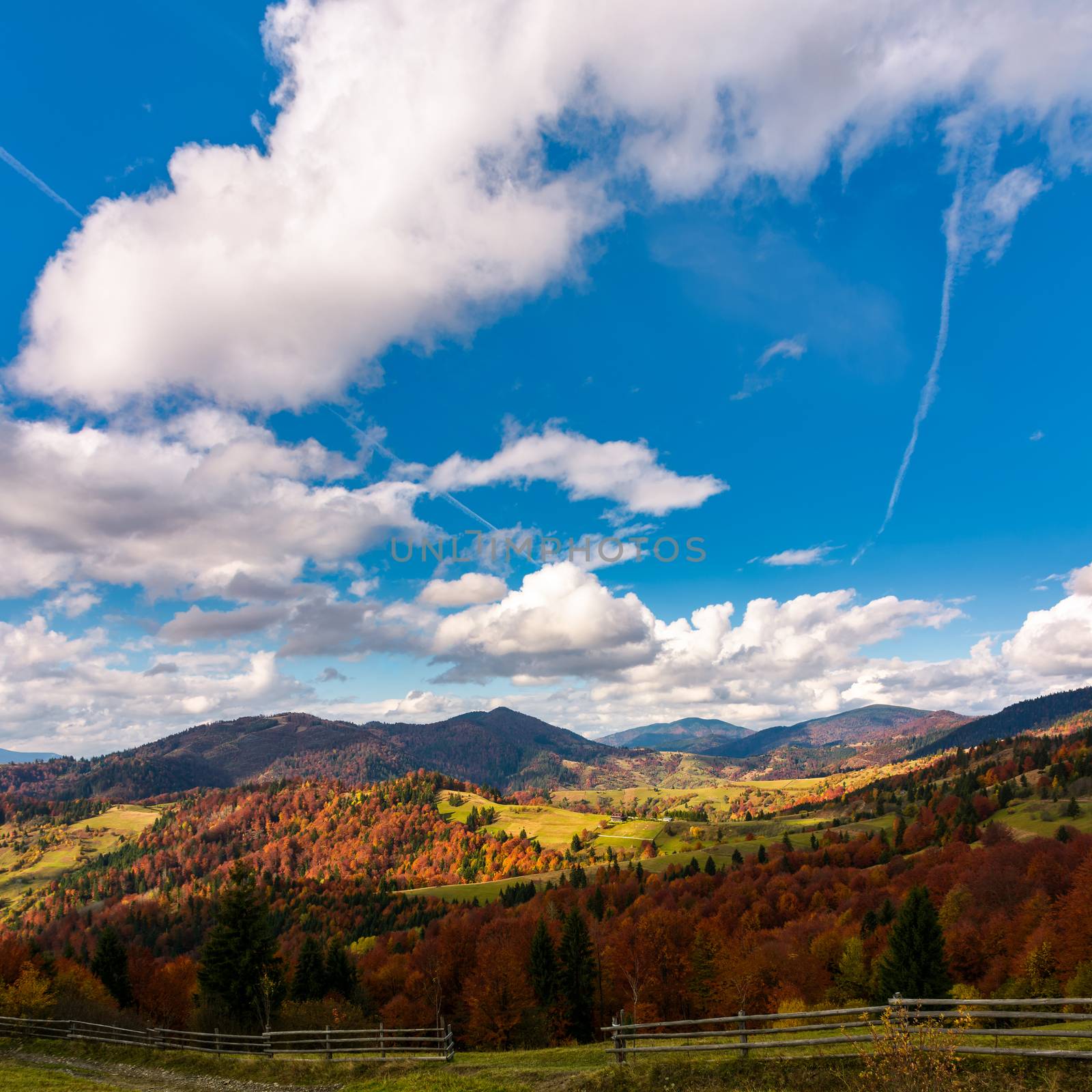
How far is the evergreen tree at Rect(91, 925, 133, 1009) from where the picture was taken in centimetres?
7688

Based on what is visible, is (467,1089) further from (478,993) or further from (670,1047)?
(478,993)

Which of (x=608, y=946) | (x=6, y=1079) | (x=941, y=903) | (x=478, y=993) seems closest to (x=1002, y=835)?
(x=941, y=903)

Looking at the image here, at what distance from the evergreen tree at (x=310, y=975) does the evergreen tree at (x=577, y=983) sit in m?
30.8

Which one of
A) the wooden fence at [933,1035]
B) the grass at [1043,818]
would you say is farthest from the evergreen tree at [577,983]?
the grass at [1043,818]

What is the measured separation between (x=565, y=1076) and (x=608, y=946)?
Result: 253 feet

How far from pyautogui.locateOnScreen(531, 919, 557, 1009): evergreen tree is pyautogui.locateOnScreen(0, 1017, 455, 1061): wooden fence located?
31732 millimetres

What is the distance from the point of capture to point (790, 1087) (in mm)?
19281

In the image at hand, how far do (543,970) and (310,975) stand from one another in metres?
29.7

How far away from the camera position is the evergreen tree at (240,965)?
2254 inches

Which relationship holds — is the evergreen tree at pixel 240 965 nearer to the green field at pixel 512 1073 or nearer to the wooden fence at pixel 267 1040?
the wooden fence at pixel 267 1040

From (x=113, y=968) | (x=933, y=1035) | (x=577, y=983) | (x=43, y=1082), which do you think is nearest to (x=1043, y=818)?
(x=577, y=983)

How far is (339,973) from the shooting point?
8056 cm

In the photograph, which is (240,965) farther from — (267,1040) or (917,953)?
(917,953)

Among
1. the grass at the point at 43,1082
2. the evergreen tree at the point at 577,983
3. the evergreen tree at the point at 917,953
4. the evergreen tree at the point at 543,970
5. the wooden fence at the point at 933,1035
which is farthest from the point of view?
the evergreen tree at the point at 577,983
